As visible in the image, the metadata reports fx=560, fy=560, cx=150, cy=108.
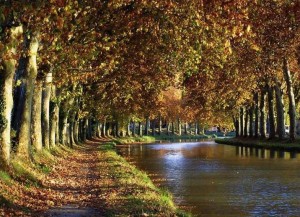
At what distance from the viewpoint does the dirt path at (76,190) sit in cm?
1524

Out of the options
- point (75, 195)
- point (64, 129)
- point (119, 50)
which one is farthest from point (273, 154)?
point (75, 195)

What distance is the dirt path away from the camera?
15.2m

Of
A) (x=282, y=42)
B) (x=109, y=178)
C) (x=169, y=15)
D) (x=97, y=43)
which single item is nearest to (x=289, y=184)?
(x=109, y=178)

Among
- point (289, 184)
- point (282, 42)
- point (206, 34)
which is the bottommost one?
point (289, 184)

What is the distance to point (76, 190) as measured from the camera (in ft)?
64.8

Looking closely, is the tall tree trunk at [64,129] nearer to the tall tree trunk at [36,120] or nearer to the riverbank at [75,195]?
the tall tree trunk at [36,120]

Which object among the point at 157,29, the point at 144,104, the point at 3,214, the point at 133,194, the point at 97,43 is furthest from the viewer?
the point at 144,104

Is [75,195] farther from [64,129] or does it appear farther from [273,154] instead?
[64,129]

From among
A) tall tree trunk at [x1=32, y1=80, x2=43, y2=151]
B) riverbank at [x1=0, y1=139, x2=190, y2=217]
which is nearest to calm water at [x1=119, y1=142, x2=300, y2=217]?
riverbank at [x1=0, y1=139, x2=190, y2=217]

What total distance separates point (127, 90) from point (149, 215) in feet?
126

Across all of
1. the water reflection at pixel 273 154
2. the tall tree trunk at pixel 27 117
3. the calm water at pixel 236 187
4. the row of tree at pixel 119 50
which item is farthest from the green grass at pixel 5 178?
the water reflection at pixel 273 154

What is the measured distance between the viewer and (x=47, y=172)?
24.2 meters

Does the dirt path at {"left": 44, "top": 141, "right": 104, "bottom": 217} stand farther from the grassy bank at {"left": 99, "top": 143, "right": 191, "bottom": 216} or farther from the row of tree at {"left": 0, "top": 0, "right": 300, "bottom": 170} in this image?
the row of tree at {"left": 0, "top": 0, "right": 300, "bottom": 170}

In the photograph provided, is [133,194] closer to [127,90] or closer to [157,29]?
[157,29]
